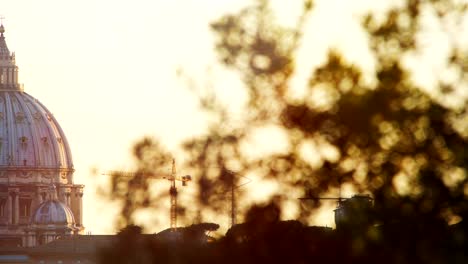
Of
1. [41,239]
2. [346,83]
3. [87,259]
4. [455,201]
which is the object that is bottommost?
[455,201]

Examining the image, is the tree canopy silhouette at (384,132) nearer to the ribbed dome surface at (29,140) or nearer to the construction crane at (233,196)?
the construction crane at (233,196)

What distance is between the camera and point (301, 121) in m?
Result: 18.3

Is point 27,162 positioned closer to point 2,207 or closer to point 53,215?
point 2,207

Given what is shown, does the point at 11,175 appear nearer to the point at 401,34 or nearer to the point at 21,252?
the point at 21,252

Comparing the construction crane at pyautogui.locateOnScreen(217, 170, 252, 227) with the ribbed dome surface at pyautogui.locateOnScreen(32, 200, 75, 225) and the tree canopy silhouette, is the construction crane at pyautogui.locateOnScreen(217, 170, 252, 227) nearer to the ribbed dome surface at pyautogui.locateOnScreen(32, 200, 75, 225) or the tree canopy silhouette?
the tree canopy silhouette

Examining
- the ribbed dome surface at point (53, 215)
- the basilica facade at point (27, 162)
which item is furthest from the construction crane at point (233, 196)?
the basilica facade at point (27, 162)

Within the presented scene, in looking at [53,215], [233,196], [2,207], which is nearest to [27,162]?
[2,207]

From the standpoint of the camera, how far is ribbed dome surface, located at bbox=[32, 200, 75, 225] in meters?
184

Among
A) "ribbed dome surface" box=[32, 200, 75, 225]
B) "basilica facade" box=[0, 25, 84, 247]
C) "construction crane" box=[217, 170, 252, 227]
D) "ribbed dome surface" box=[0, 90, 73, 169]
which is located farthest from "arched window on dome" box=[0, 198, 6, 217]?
"construction crane" box=[217, 170, 252, 227]

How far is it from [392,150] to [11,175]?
594 feet

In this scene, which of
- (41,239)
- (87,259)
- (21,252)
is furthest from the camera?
(41,239)

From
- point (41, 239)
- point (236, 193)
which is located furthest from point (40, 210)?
point (236, 193)

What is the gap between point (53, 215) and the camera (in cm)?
18450

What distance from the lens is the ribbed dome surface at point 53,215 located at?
184m
